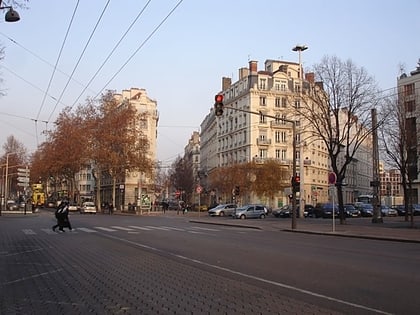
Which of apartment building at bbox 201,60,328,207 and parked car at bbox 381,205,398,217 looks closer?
parked car at bbox 381,205,398,217

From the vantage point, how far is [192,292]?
942 cm

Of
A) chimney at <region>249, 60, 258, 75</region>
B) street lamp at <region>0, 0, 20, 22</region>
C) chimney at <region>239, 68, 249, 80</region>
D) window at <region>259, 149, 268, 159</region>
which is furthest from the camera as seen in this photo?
chimney at <region>239, 68, 249, 80</region>

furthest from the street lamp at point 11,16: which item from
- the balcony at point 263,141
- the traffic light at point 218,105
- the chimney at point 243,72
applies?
the chimney at point 243,72

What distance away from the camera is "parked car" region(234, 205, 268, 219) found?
5704cm

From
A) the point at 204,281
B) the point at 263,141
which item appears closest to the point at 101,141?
the point at 263,141

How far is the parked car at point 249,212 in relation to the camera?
57041 mm

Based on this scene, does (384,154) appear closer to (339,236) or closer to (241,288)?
(339,236)

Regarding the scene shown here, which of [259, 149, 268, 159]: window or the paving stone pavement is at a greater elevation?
[259, 149, 268, 159]: window

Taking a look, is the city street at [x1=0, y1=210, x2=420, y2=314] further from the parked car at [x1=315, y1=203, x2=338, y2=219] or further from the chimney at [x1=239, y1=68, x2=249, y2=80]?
the chimney at [x1=239, y1=68, x2=249, y2=80]

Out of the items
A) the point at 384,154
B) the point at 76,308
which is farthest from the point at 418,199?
the point at 76,308

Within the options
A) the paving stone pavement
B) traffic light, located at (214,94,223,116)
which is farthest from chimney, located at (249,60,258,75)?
the paving stone pavement

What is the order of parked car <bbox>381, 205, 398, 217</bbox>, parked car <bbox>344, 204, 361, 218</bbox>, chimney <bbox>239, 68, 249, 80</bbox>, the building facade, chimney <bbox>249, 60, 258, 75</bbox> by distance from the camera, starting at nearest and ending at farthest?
parked car <bbox>344, 204, 361, 218</bbox> → parked car <bbox>381, 205, 398, 217</bbox> → chimney <bbox>249, 60, 258, 75</bbox> → the building facade → chimney <bbox>239, 68, 249, 80</bbox>

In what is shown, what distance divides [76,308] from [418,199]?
Result: 8479 cm

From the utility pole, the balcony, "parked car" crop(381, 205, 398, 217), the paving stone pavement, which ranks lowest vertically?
the paving stone pavement
